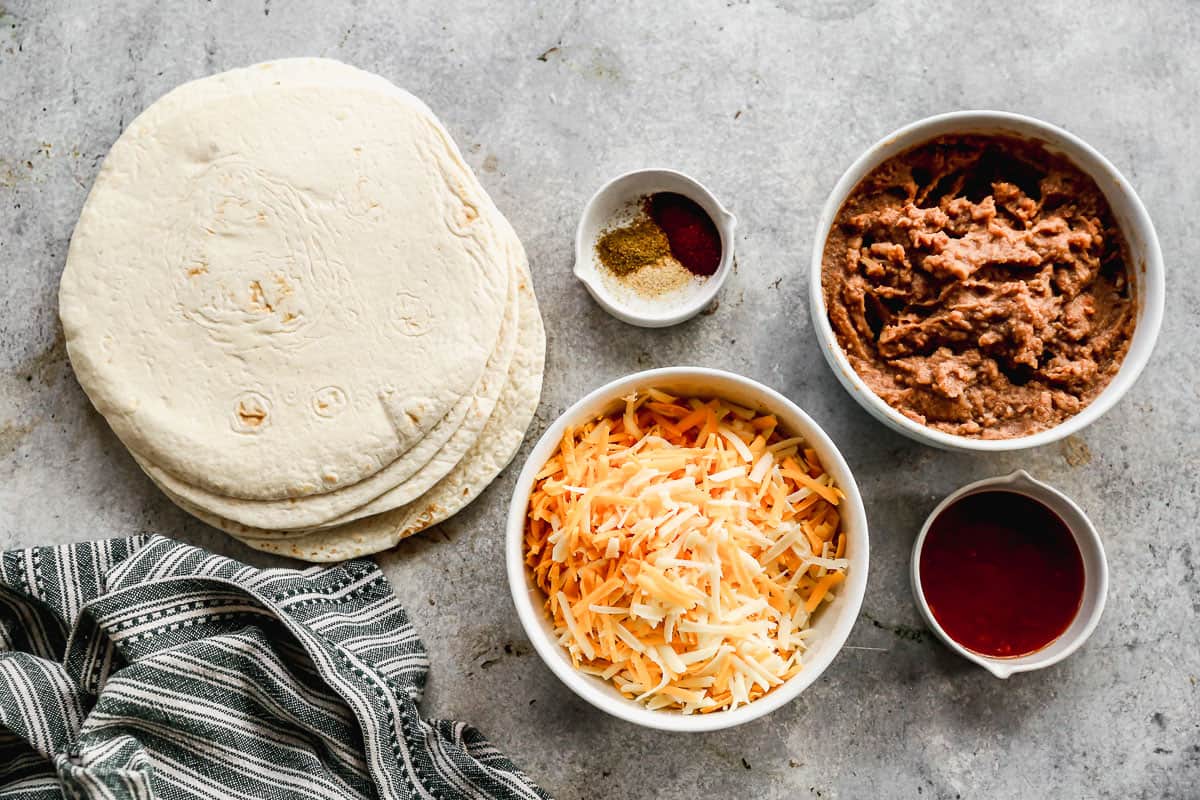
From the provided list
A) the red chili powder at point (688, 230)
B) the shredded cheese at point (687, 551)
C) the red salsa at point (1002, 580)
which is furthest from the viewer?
the red chili powder at point (688, 230)

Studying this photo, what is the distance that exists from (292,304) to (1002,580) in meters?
1.95

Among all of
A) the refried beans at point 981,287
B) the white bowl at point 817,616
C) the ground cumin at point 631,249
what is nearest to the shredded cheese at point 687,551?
the white bowl at point 817,616

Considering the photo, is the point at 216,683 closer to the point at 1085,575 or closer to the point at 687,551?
the point at 687,551

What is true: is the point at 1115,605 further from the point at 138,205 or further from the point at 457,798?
the point at 138,205

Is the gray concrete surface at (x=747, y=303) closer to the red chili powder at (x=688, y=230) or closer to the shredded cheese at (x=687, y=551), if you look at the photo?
the red chili powder at (x=688, y=230)

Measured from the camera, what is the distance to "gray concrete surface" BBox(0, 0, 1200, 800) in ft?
8.59

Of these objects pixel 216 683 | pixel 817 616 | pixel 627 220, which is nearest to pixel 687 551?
pixel 817 616

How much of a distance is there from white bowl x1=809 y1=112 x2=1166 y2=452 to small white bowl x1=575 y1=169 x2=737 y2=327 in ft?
1.17

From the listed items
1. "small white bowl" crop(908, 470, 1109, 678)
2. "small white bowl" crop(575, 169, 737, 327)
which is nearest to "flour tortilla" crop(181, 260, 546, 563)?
"small white bowl" crop(575, 169, 737, 327)

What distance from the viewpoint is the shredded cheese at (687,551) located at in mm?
2119

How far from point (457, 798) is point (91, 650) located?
39.9 inches

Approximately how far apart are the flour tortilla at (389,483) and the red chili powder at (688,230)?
1.59 ft

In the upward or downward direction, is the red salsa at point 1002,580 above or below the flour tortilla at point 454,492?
below

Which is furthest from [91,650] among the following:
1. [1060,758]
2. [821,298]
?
[1060,758]
